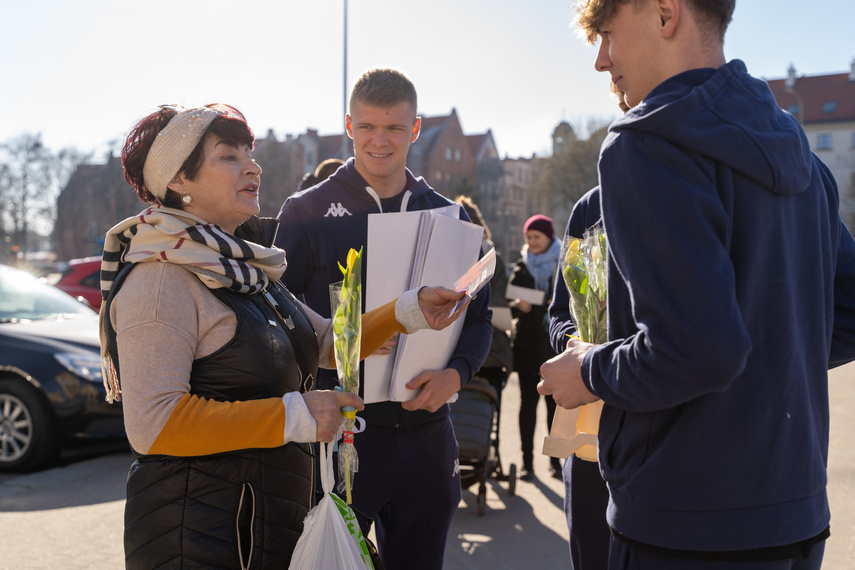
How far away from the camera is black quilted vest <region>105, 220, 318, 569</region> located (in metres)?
1.97

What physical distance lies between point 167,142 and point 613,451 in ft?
4.95

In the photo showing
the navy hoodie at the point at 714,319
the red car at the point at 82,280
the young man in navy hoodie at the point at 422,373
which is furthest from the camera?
the red car at the point at 82,280

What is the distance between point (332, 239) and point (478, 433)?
2.84 meters

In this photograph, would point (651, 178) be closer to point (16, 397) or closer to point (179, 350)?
point (179, 350)

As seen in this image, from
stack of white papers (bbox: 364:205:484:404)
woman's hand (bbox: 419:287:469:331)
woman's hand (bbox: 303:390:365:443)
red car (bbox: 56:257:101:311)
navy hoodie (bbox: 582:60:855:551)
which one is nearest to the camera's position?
navy hoodie (bbox: 582:60:855:551)

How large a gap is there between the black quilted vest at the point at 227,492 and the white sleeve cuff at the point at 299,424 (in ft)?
0.56

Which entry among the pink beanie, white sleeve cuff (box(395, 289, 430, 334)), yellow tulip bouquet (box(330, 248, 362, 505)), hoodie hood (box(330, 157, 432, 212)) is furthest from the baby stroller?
yellow tulip bouquet (box(330, 248, 362, 505))

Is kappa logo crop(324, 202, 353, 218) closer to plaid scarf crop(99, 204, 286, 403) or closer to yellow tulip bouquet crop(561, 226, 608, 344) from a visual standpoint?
plaid scarf crop(99, 204, 286, 403)

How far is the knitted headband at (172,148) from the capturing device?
2.15 meters

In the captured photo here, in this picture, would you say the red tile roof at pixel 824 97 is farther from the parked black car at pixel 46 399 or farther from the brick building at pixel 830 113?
the parked black car at pixel 46 399

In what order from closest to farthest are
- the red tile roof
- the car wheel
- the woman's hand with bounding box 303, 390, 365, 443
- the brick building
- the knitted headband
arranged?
the woman's hand with bounding box 303, 390, 365, 443 → the knitted headband → the car wheel → the brick building → the red tile roof

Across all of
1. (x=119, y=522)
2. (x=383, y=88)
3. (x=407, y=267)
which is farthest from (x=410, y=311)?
(x=119, y=522)

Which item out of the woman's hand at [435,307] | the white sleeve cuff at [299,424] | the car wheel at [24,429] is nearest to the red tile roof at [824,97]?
the car wheel at [24,429]

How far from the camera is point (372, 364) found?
2.56 meters
